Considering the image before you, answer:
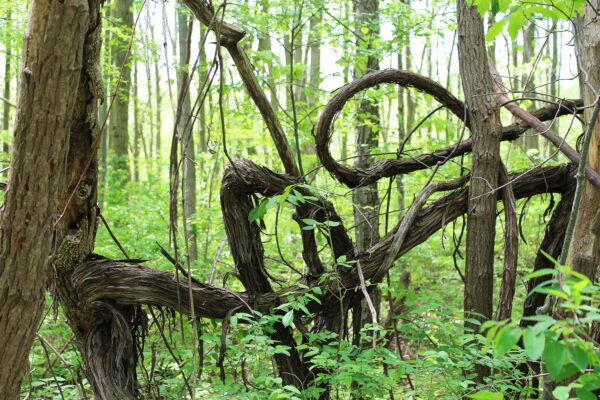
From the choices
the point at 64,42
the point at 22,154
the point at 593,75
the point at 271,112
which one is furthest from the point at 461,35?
the point at 22,154

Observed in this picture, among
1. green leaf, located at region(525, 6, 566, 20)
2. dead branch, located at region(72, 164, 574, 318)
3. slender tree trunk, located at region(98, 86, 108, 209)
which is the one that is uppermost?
green leaf, located at region(525, 6, 566, 20)

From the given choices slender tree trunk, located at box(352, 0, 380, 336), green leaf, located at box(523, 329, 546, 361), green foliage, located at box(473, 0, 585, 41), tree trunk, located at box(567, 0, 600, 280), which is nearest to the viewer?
green leaf, located at box(523, 329, 546, 361)

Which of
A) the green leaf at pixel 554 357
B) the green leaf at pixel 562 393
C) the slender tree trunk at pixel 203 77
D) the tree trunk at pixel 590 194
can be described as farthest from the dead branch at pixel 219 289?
the green leaf at pixel 554 357

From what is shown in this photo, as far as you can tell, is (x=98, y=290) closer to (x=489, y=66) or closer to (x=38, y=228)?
(x=38, y=228)

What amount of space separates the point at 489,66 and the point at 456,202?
86 cm

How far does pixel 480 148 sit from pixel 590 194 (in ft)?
2.21

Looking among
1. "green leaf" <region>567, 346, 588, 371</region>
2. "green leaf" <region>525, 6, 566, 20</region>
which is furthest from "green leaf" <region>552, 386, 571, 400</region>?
"green leaf" <region>525, 6, 566, 20</region>

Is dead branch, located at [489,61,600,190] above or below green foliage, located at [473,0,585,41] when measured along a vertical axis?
below

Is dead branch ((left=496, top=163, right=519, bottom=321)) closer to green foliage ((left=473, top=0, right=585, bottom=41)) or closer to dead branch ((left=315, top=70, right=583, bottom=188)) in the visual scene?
dead branch ((left=315, top=70, right=583, bottom=188))

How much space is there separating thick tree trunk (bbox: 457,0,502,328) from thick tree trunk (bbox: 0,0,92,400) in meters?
2.27

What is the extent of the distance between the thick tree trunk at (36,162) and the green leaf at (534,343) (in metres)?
1.69

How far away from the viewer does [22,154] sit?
204cm

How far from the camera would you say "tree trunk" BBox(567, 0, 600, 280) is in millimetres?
2975

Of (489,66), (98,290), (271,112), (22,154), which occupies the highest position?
(489,66)
